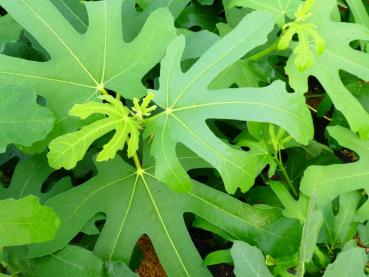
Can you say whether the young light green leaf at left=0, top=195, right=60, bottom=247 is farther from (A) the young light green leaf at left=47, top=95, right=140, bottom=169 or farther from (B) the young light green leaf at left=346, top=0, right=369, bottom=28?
(B) the young light green leaf at left=346, top=0, right=369, bottom=28

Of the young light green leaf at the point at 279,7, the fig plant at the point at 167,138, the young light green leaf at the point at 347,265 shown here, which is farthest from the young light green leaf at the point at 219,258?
the young light green leaf at the point at 279,7

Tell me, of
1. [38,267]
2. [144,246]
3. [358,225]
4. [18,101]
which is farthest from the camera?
[144,246]

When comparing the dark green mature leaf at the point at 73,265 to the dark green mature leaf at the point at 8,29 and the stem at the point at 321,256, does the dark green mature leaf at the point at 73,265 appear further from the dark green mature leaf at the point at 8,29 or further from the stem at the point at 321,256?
the dark green mature leaf at the point at 8,29

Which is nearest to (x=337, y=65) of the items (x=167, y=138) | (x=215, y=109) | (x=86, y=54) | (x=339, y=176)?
(x=339, y=176)

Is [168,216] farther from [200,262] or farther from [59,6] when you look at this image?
[59,6]

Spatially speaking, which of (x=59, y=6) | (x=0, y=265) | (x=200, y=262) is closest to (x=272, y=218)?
(x=200, y=262)
